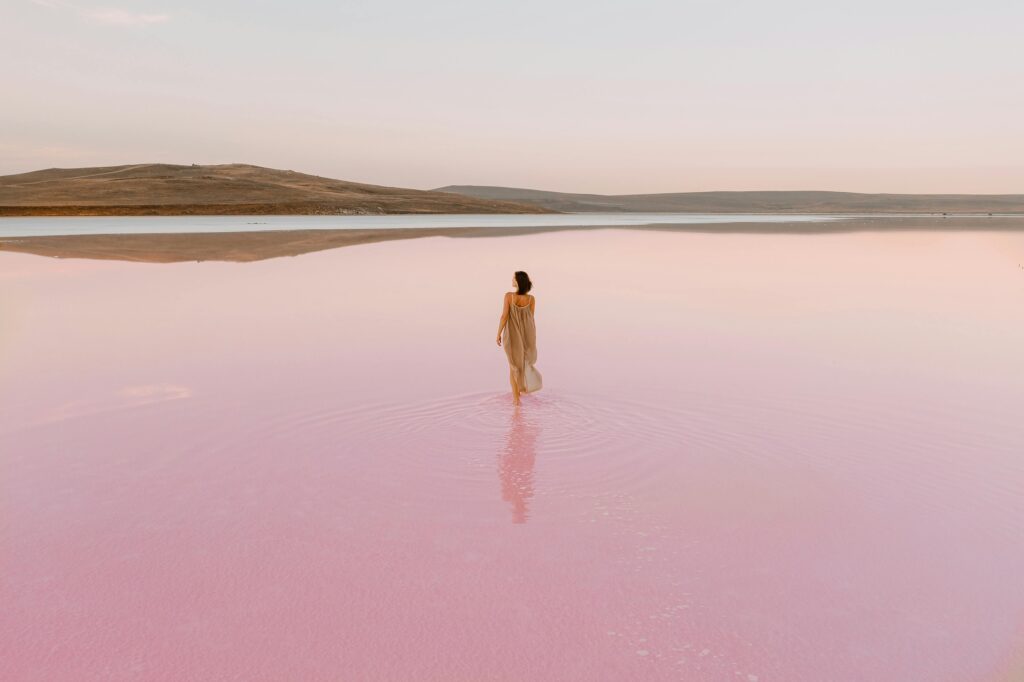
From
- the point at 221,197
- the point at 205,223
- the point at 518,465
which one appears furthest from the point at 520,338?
the point at 221,197

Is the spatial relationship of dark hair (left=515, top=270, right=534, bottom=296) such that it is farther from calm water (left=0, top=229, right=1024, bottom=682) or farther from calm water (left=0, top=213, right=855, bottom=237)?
calm water (left=0, top=213, right=855, bottom=237)

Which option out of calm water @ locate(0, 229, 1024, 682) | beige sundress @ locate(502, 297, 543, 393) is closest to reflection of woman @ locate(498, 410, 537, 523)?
calm water @ locate(0, 229, 1024, 682)

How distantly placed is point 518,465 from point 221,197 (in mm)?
112692

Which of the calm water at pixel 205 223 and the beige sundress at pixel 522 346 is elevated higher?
the beige sundress at pixel 522 346

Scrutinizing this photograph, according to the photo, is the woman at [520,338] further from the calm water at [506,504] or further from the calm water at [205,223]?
the calm water at [205,223]

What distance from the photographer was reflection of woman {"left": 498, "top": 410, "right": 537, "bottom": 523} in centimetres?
603

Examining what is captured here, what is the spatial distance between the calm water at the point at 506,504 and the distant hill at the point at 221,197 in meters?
83.2

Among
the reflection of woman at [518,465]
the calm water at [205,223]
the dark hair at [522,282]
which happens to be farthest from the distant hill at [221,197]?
the reflection of woman at [518,465]

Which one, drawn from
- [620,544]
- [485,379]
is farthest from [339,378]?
[620,544]

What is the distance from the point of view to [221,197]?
11012cm

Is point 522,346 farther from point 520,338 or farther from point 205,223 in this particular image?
point 205,223

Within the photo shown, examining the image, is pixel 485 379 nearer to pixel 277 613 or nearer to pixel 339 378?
pixel 339 378

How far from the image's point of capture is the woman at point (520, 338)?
8953 mm

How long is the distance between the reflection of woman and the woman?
2.12 ft
